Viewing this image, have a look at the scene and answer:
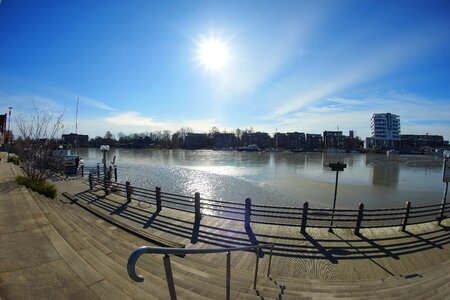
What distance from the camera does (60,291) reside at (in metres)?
3.14

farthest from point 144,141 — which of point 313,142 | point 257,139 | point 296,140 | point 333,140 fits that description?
point 333,140

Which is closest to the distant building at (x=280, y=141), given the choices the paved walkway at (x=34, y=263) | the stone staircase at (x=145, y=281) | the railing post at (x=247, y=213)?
the railing post at (x=247, y=213)

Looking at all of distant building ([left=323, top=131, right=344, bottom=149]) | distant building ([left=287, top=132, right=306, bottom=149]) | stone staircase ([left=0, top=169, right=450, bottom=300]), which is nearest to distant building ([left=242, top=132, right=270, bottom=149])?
distant building ([left=287, top=132, right=306, bottom=149])

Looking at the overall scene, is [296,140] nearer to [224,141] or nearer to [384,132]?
[224,141]

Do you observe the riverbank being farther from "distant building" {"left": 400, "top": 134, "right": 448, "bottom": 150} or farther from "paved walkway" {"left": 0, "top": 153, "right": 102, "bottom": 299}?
"distant building" {"left": 400, "top": 134, "right": 448, "bottom": 150}

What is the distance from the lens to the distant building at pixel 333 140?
15468 cm

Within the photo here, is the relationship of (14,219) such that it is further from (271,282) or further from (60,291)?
(271,282)

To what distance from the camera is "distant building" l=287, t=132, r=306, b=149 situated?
160 m

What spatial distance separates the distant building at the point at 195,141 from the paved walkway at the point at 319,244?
148 meters

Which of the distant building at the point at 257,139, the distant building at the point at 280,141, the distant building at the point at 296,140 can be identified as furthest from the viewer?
the distant building at the point at 257,139

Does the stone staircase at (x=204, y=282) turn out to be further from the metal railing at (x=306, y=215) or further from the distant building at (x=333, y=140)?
the distant building at (x=333, y=140)

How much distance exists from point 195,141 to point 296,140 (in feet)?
228

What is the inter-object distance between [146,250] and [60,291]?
1.75 metres

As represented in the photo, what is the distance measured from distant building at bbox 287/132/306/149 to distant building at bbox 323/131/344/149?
1395 centimetres
